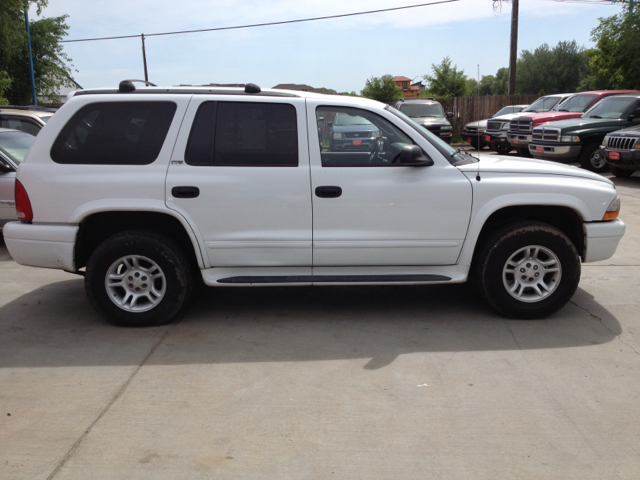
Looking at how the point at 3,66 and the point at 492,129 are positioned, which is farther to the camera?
the point at 3,66

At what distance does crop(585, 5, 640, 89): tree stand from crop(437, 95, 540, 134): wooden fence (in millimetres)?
3183

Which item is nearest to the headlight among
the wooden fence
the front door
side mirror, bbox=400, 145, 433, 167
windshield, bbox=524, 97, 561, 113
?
the front door

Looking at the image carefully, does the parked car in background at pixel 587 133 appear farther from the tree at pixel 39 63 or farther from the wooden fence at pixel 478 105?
the tree at pixel 39 63

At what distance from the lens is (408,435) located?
3.39 meters

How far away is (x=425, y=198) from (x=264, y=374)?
6.17ft

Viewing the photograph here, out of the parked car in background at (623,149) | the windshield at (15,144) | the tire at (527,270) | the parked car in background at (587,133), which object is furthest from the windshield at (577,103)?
the windshield at (15,144)

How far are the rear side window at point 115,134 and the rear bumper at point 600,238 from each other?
353cm

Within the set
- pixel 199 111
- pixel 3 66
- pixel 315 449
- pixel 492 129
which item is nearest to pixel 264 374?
pixel 315 449

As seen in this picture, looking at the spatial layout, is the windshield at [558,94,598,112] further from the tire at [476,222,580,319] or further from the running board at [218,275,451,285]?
the running board at [218,275,451,285]

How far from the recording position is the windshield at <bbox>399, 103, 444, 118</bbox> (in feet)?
71.3

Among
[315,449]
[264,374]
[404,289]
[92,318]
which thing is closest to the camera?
[315,449]

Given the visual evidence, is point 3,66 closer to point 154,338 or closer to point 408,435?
point 154,338

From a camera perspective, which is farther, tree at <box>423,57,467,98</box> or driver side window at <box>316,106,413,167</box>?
tree at <box>423,57,467,98</box>

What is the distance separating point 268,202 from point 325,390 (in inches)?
64.2
